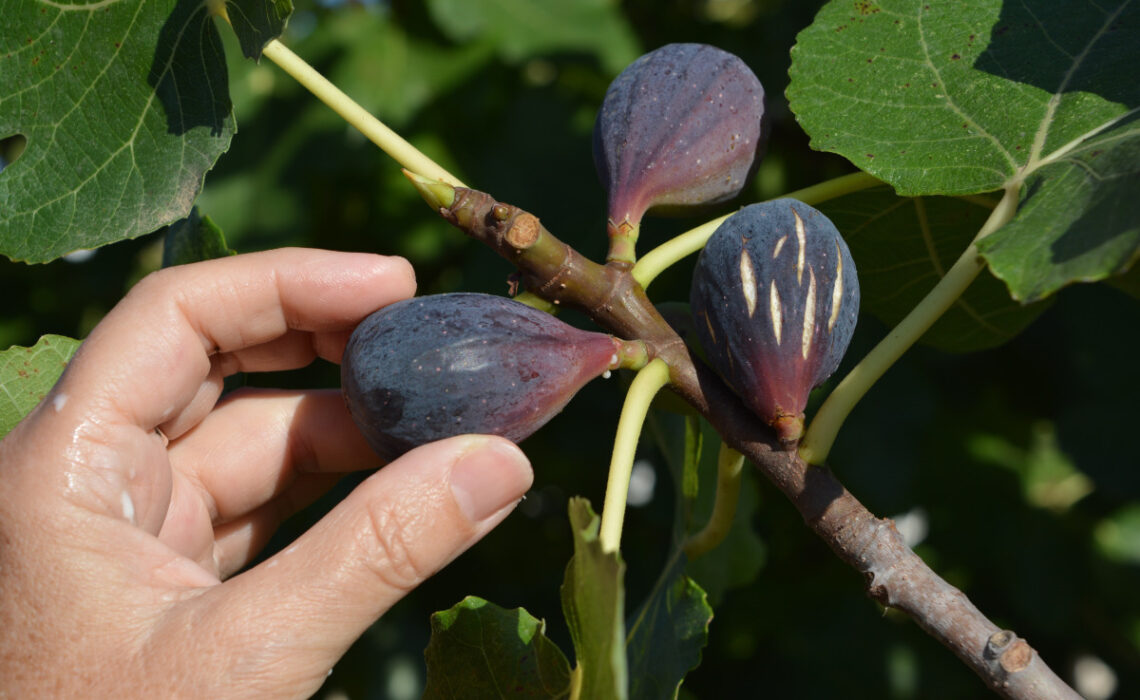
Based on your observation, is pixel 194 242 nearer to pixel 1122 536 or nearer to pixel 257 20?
pixel 257 20

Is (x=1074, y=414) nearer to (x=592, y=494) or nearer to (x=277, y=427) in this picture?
(x=592, y=494)

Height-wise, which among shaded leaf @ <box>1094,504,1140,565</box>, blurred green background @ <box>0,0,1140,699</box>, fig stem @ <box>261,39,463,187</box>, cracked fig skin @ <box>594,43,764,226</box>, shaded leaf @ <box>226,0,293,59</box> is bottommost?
shaded leaf @ <box>1094,504,1140,565</box>

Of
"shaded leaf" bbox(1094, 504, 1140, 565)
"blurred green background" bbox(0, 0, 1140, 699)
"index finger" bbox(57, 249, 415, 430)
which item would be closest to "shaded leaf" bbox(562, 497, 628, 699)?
"index finger" bbox(57, 249, 415, 430)

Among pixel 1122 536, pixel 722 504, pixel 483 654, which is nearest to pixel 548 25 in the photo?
pixel 722 504

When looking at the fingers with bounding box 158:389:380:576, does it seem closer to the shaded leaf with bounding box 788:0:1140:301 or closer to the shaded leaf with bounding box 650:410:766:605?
the shaded leaf with bounding box 650:410:766:605

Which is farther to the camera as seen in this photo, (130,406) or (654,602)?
(654,602)

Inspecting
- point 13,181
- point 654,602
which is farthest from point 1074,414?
point 13,181

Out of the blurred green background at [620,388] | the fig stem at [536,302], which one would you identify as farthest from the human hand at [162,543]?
the blurred green background at [620,388]
